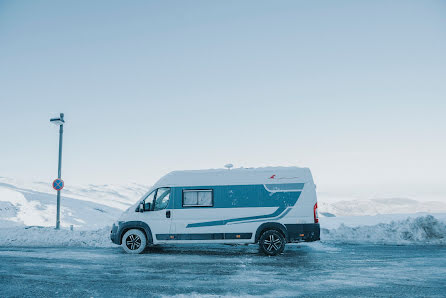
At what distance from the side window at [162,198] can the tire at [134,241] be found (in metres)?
0.87

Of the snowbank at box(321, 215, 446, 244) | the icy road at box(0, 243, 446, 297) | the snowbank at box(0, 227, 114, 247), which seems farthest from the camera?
the snowbank at box(0, 227, 114, 247)

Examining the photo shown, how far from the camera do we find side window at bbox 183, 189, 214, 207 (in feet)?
30.5

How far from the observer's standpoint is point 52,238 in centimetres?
1166

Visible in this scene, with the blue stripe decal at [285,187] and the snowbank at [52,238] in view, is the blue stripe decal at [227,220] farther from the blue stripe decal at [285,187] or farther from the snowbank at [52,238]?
the snowbank at [52,238]

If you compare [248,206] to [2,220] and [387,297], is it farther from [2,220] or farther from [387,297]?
[2,220]

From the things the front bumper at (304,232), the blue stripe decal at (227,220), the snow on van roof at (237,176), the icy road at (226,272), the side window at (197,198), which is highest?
the snow on van roof at (237,176)

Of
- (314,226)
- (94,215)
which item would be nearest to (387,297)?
(314,226)

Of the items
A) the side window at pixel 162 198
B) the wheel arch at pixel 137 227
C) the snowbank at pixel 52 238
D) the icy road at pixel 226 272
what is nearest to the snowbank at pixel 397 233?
the icy road at pixel 226 272

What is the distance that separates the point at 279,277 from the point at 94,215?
Result: 948 inches

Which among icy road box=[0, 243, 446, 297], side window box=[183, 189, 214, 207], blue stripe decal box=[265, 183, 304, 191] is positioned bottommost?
icy road box=[0, 243, 446, 297]

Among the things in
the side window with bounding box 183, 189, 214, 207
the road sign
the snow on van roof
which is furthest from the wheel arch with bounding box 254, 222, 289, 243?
the road sign

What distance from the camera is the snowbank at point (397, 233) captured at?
1069 centimetres

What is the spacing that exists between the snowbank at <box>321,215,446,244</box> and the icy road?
2.99 ft

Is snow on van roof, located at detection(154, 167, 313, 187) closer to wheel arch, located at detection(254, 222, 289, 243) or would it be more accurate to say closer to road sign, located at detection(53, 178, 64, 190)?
wheel arch, located at detection(254, 222, 289, 243)
